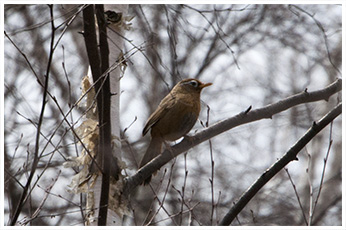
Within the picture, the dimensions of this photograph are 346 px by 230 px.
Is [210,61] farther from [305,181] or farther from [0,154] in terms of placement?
[0,154]

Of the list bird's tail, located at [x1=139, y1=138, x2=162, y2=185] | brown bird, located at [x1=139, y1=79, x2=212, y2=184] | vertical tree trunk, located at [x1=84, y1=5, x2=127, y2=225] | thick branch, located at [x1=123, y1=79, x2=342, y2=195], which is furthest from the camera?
brown bird, located at [x1=139, y1=79, x2=212, y2=184]

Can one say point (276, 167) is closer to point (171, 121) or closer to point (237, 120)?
point (237, 120)

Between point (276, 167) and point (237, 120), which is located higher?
point (237, 120)

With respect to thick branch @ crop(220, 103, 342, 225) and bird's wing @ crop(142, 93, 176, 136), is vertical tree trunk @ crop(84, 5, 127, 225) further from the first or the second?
bird's wing @ crop(142, 93, 176, 136)

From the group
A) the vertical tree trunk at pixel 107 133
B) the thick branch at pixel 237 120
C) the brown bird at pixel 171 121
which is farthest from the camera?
the brown bird at pixel 171 121

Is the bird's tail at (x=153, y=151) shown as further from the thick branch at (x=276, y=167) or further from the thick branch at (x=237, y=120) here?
the thick branch at (x=276, y=167)

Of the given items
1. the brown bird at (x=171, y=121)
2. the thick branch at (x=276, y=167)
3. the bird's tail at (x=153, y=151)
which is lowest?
the thick branch at (x=276, y=167)

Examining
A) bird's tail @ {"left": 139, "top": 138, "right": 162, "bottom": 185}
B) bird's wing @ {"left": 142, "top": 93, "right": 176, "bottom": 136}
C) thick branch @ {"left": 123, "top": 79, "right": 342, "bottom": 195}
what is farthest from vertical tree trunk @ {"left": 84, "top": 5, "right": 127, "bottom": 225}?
bird's wing @ {"left": 142, "top": 93, "right": 176, "bottom": 136}

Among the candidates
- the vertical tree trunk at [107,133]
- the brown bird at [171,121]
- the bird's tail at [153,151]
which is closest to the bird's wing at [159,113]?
the brown bird at [171,121]

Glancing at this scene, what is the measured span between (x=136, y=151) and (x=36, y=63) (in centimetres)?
194

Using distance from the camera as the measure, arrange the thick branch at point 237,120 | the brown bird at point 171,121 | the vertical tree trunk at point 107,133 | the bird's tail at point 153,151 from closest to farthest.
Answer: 1. the vertical tree trunk at point 107,133
2. the thick branch at point 237,120
3. the bird's tail at point 153,151
4. the brown bird at point 171,121

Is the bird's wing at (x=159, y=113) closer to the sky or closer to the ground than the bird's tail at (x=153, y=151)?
closer to the sky

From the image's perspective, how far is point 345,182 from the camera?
4.66m

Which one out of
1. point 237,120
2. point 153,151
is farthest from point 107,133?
point 153,151
